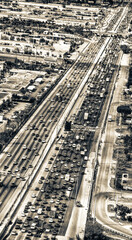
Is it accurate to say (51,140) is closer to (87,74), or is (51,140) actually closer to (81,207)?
(81,207)

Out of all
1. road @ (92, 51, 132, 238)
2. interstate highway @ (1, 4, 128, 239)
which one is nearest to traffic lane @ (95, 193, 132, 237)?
road @ (92, 51, 132, 238)

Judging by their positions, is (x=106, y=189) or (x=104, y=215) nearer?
(x=104, y=215)

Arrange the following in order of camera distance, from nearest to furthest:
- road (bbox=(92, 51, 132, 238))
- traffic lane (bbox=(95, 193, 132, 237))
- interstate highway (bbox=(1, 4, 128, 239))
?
1. traffic lane (bbox=(95, 193, 132, 237))
2. road (bbox=(92, 51, 132, 238))
3. interstate highway (bbox=(1, 4, 128, 239))

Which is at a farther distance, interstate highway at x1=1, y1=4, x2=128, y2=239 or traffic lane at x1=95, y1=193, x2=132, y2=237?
interstate highway at x1=1, y1=4, x2=128, y2=239

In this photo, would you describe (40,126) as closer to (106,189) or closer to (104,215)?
(106,189)

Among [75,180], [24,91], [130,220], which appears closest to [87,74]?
[24,91]

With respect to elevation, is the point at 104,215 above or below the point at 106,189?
below

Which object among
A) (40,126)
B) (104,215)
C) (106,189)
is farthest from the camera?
(40,126)

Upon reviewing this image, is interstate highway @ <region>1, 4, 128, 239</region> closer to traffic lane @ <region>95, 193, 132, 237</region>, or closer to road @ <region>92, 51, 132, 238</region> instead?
road @ <region>92, 51, 132, 238</region>

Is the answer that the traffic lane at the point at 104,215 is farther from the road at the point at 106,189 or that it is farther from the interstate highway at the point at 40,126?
the interstate highway at the point at 40,126

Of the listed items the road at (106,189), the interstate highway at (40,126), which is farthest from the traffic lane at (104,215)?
the interstate highway at (40,126)

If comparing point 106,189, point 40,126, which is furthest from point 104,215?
point 40,126
